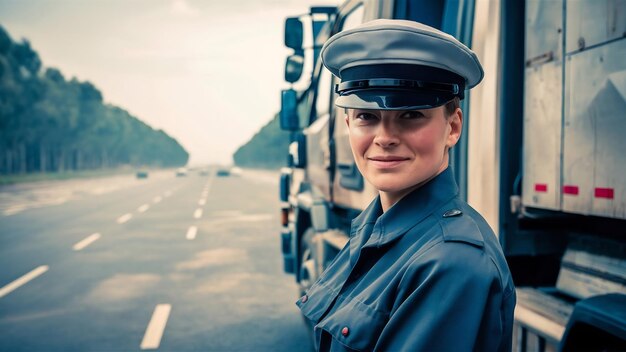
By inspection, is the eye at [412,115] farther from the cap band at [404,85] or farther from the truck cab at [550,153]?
the truck cab at [550,153]

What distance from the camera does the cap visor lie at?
1.27 metres

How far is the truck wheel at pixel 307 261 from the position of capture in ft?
15.6

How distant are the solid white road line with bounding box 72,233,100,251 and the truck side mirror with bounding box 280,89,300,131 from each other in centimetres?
633

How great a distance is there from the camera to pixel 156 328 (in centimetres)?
546

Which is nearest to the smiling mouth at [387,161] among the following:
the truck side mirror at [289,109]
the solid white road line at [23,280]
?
the truck side mirror at [289,109]

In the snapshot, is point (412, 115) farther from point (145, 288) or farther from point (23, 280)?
point (23, 280)

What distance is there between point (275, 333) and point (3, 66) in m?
47.7

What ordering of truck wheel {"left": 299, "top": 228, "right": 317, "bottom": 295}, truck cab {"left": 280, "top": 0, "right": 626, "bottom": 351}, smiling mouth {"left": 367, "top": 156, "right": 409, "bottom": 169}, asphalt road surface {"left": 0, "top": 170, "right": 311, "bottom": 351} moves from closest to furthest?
1. smiling mouth {"left": 367, "top": 156, "right": 409, "bottom": 169}
2. truck cab {"left": 280, "top": 0, "right": 626, "bottom": 351}
3. truck wheel {"left": 299, "top": 228, "right": 317, "bottom": 295}
4. asphalt road surface {"left": 0, "top": 170, "right": 311, "bottom": 351}

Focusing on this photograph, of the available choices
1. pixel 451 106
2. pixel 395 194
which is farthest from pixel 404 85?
pixel 395 194

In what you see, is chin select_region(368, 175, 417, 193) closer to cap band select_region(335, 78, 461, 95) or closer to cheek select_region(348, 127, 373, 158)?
cheek select_region(348, 127, 373, 158)

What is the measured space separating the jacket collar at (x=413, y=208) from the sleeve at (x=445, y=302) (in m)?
0.16

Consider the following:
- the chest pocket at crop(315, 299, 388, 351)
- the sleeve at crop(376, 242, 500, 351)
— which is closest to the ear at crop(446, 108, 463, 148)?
the sleeve at crop(376, 242, 500, 351)

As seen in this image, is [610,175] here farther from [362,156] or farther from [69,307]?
[69,307]

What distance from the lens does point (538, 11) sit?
237 centimetres
